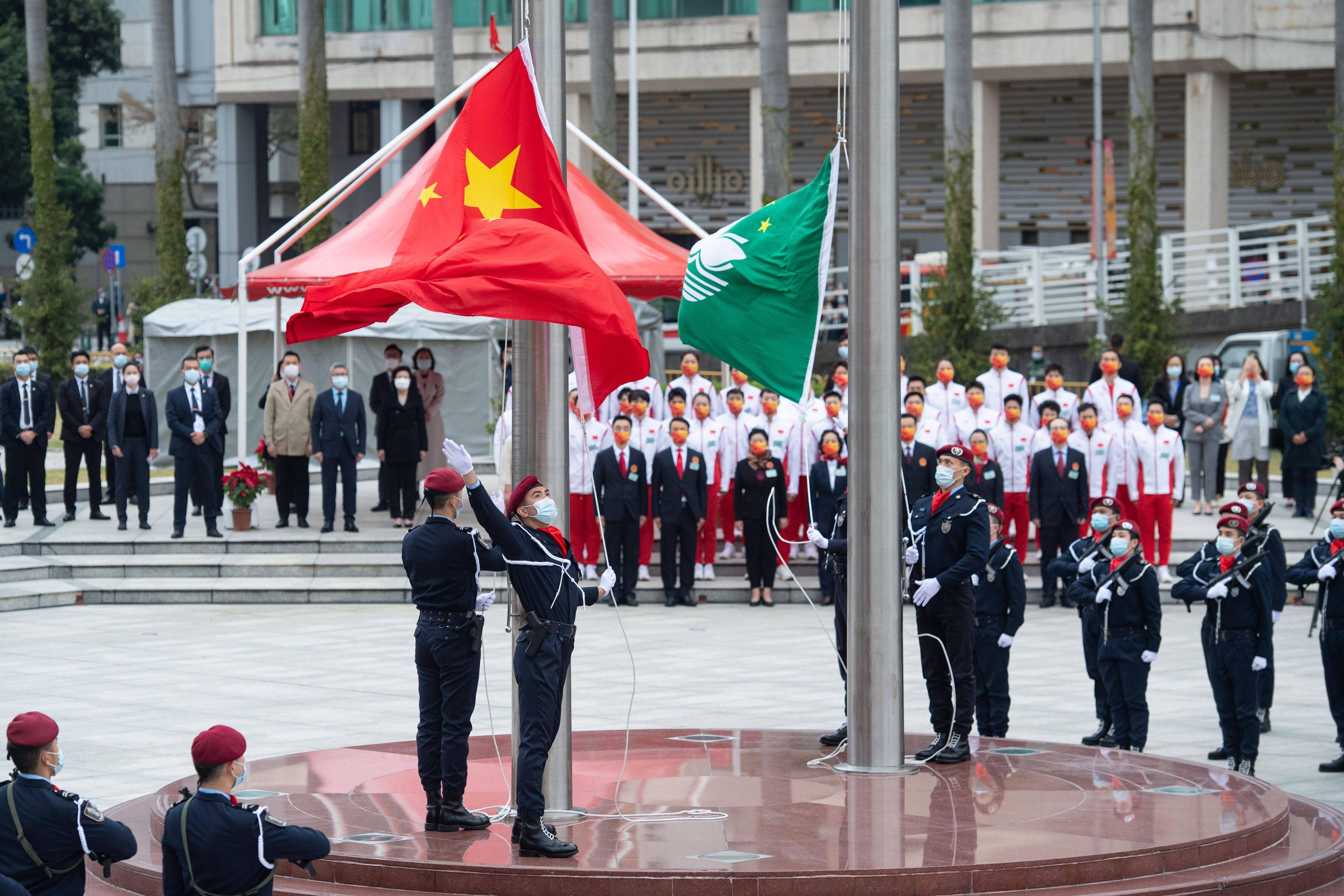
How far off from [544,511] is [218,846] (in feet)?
9.23

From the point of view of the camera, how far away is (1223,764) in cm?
1098

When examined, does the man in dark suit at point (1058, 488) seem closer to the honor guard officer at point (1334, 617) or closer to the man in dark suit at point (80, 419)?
the honor guard officer at point (1334, 617)

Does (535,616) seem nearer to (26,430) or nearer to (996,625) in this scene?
(996,625)

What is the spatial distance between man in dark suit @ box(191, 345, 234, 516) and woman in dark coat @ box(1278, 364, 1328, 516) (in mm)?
12712

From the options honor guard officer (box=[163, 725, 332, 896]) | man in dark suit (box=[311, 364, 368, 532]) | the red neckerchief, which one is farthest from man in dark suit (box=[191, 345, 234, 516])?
honor guard officer (box=[163, 725, 332, 896])

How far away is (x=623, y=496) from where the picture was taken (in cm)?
1750

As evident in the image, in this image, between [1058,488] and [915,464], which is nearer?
[915,464]

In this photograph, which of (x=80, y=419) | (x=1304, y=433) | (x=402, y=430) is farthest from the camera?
(x=1304, y=433)

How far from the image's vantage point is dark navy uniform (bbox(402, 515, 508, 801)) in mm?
8250

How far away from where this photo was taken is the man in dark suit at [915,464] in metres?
16.8

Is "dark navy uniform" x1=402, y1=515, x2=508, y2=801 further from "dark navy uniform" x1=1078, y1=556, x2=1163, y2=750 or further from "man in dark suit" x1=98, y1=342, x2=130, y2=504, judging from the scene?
"man in dark suit" x1=98, y1=342, x2=130, y2=504

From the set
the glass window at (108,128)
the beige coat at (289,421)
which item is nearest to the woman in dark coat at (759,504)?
the beige coat at (289,421)

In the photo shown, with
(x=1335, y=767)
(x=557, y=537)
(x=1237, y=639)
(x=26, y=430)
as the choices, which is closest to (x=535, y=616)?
(x=557, y=537)

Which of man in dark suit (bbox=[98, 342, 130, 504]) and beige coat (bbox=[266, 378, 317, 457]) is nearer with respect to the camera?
beige coat (bbox=[266, 378, 317, 457])
